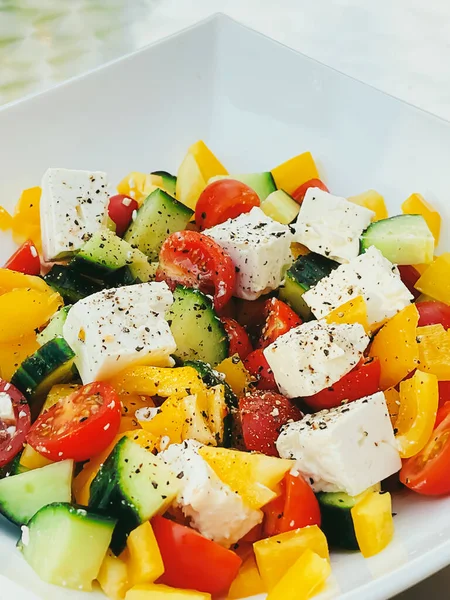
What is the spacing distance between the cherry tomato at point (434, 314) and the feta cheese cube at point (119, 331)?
3.21 ft

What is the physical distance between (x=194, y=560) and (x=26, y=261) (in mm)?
1591

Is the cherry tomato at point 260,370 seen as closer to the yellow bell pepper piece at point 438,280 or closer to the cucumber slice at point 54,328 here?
the cucumber slice at point 54,328

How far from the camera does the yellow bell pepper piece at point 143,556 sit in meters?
2.01

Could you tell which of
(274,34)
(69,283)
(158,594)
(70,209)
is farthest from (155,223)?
(274,34)

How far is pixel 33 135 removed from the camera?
11.7 feet

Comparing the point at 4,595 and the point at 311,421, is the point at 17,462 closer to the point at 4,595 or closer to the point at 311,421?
the point at 4,595

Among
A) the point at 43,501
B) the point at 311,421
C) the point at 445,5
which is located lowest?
the point at 43,501

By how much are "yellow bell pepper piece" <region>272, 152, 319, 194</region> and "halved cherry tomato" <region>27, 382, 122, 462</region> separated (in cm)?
167

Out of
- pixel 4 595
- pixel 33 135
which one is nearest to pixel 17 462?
Answer: pixel 4 595

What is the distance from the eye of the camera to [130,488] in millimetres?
2104

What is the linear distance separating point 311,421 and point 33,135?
200 cm

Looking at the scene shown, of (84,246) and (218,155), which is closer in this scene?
(84,246)

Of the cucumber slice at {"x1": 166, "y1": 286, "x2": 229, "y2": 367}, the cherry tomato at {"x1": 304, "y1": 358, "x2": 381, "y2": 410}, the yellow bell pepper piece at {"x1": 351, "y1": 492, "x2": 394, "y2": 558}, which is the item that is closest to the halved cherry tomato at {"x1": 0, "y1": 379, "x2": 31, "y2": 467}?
the cucumber slice at {"x1": 166, "y1": 286, "x2": 229, "y2": 367}

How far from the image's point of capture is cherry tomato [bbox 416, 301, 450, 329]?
295cm
